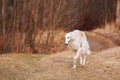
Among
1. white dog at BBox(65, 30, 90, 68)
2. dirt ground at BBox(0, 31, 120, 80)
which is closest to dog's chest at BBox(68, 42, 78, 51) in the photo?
white dog at BBox(65, 30, 90, 68)

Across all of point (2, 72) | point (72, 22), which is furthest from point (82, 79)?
point (72, 22)

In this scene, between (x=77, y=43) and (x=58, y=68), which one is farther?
(x=58, y=68)

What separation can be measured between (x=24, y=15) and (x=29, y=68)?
155 inches

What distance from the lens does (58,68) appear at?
31.4 ft

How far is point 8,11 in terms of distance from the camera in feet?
42.3

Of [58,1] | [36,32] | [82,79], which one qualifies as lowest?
[82,79]

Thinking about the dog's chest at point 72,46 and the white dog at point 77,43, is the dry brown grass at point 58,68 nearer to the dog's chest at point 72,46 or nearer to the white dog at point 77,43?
the white dog at point 77,43

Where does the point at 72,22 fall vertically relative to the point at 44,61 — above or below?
above

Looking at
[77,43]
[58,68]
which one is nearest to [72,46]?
[77,43]

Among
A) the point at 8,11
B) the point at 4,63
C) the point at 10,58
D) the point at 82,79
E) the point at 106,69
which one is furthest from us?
the point at 8,11

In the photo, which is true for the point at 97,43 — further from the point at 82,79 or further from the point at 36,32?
the point at 82,79

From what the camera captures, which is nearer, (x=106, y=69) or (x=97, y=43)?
(x=106, y=69)

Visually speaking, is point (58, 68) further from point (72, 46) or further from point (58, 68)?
point (72, 46)

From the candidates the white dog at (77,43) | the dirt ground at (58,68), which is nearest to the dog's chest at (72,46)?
the white dog at (77,43)
